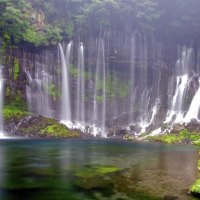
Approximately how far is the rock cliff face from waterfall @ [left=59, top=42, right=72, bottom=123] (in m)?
0.59

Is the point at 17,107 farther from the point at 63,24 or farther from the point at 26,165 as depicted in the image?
the point at 26,165

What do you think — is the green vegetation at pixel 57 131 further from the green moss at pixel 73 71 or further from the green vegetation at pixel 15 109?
the green moss at pixel 73 71

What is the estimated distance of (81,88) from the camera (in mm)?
77812

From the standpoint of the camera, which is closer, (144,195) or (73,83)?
(144,195)

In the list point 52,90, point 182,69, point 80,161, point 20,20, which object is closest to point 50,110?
point 52,90

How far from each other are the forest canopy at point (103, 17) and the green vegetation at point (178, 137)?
2901 cm

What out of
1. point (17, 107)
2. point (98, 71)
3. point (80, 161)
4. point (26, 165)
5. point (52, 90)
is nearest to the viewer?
point (26, 165)

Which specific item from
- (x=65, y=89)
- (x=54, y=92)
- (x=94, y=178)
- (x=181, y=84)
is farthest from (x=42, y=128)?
(x=94, y=178)

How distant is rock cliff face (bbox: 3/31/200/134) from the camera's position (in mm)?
73875

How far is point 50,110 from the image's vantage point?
Result: 244 ft

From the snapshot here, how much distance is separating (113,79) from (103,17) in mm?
13423

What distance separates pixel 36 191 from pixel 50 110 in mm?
56624

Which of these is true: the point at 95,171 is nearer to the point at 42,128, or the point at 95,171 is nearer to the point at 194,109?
the point at 42,128

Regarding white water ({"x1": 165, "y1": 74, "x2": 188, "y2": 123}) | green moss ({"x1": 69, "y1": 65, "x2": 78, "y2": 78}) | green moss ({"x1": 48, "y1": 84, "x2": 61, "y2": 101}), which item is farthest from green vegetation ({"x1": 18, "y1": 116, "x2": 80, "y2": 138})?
white water ({"x1": 165, "y1": 74, "x2": 188, "y2": 123})
